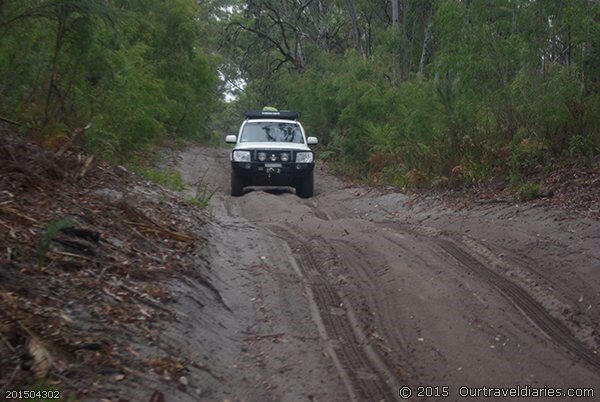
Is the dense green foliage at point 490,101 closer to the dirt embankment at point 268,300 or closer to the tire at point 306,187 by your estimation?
the tire at point 306,187

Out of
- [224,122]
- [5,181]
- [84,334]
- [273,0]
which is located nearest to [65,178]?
[5,181]

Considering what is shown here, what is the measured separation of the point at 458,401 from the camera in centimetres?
521

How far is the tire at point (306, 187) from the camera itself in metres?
17.3

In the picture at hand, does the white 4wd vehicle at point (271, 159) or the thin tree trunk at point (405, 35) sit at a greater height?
the thin tree trunk at point (405, 35)

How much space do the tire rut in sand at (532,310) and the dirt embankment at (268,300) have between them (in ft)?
0.08

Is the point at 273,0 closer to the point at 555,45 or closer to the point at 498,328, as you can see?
the point at 555,45

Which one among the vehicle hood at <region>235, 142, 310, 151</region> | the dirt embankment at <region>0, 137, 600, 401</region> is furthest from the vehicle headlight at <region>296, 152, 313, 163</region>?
the dirt embankment at <region>0, 137, 600, 401</region>

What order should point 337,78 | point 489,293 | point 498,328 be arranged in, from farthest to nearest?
1. point 337,78
2. point 489,293
3. point 498,328

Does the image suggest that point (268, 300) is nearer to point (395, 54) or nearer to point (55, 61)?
point (55, 61)

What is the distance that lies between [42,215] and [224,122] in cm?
5110

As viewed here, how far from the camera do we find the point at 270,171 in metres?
16.8

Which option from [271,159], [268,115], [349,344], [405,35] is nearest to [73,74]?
[271,159]

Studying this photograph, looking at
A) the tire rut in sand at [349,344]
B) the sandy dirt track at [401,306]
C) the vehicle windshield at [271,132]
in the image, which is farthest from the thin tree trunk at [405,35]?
the tire rut in sand at [349,344]

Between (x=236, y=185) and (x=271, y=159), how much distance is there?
1086 mm
